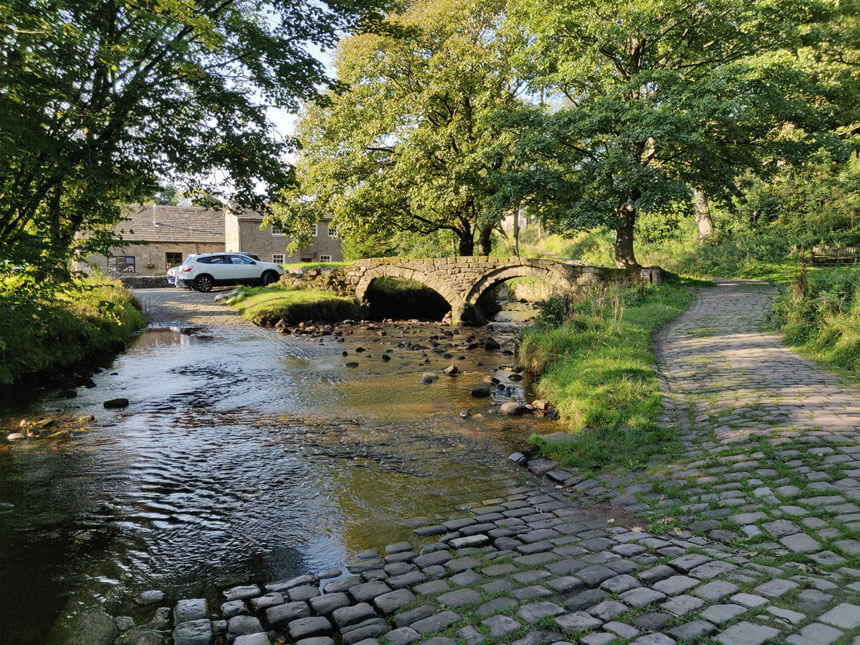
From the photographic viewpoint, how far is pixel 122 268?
130 ft

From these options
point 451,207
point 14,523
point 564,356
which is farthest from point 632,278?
point 14,523

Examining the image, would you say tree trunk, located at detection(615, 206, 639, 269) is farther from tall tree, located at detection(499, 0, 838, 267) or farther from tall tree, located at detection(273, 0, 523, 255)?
tall tree, located at detection(273, 0, 523, 255)

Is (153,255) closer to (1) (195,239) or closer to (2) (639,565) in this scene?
(1) (195,239)

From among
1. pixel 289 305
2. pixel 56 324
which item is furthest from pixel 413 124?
pixel 56 324

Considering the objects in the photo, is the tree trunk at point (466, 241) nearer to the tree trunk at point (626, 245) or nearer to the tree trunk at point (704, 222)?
the tree trunk at point (626, 245)

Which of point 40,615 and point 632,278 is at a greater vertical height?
point 632,278

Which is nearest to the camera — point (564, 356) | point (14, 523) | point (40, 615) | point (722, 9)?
point (40, 615)

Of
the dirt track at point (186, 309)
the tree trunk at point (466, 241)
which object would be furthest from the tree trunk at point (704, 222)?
the dirt track at point (186, 309)

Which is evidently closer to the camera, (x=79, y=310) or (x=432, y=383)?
(x=432, y=383)

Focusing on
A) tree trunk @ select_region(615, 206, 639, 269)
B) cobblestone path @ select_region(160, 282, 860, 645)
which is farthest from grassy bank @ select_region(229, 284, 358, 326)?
cobblestone path @ select_region(160, 282, 860, 645)

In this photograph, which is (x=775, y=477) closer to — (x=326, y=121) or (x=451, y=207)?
(x=451, y=207)

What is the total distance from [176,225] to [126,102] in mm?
41477

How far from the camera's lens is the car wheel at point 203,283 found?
27625mm

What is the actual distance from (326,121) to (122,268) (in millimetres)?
26206
